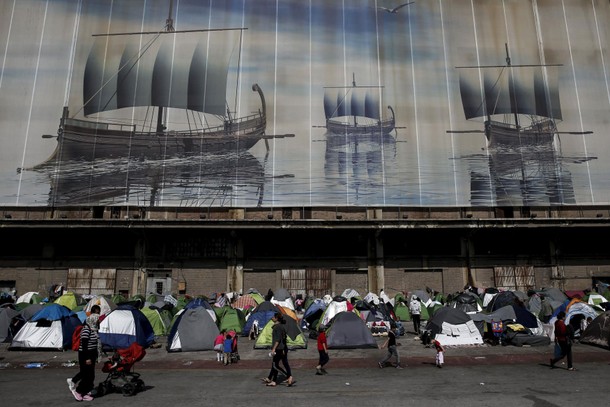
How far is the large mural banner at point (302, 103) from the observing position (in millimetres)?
29875

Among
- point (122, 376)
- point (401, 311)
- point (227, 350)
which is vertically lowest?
point (122, 376)

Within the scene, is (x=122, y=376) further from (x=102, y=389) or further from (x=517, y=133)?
(x=517, y=133)

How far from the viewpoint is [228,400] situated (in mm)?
9758

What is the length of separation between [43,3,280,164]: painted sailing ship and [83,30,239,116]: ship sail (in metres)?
0.07

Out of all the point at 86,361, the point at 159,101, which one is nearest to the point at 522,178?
the point at 159,101

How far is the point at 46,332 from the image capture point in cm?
1689

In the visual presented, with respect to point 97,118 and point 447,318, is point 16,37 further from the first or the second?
point 447,318

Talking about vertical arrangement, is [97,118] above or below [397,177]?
above

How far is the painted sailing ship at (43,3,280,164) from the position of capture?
30.5 meters

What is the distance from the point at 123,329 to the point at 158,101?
64.1 feet

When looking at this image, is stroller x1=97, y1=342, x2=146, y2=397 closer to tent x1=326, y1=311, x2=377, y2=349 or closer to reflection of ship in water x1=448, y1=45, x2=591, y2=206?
tent x1=326, y1=311, x2=377, y2=349

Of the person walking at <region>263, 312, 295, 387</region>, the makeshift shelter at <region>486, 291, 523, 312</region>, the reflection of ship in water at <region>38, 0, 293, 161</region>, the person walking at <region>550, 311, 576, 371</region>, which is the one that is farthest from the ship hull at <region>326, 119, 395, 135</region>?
the person walking at <region>263, 312, 295, 387</region>

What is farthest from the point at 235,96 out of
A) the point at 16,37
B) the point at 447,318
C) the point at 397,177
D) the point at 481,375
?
the point at 481,375

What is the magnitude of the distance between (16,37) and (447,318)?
3595cm
